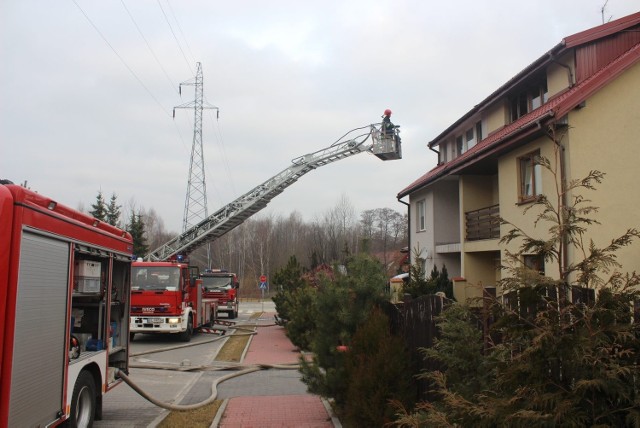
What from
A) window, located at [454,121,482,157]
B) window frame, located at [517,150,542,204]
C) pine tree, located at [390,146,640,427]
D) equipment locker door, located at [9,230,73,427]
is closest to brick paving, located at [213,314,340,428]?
equipment locker door, located at [9,230,73,427]

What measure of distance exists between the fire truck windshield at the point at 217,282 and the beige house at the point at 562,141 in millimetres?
13744

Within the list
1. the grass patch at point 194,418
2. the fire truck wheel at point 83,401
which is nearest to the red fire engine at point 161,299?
the grass patch at point 194,418

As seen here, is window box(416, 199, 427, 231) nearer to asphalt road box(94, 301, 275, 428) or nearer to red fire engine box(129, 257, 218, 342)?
asphalt road box(94, 301, 275, 428)

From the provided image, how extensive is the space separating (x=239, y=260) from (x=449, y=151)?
55.0m

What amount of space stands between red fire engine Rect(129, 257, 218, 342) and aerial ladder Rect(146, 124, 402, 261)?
339 centimetres

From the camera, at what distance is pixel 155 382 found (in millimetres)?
10867

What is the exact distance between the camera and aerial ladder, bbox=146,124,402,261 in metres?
19.6

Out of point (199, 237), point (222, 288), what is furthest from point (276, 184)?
point (222, 288)

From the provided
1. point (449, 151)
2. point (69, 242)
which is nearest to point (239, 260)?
point (449, 151)

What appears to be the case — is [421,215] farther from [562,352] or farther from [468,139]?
[562,352]

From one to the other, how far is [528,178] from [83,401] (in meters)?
11.7

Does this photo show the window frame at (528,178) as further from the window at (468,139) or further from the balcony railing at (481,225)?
the window at (468,139)

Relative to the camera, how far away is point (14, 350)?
14.4ft

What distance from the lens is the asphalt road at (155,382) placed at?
795cm
